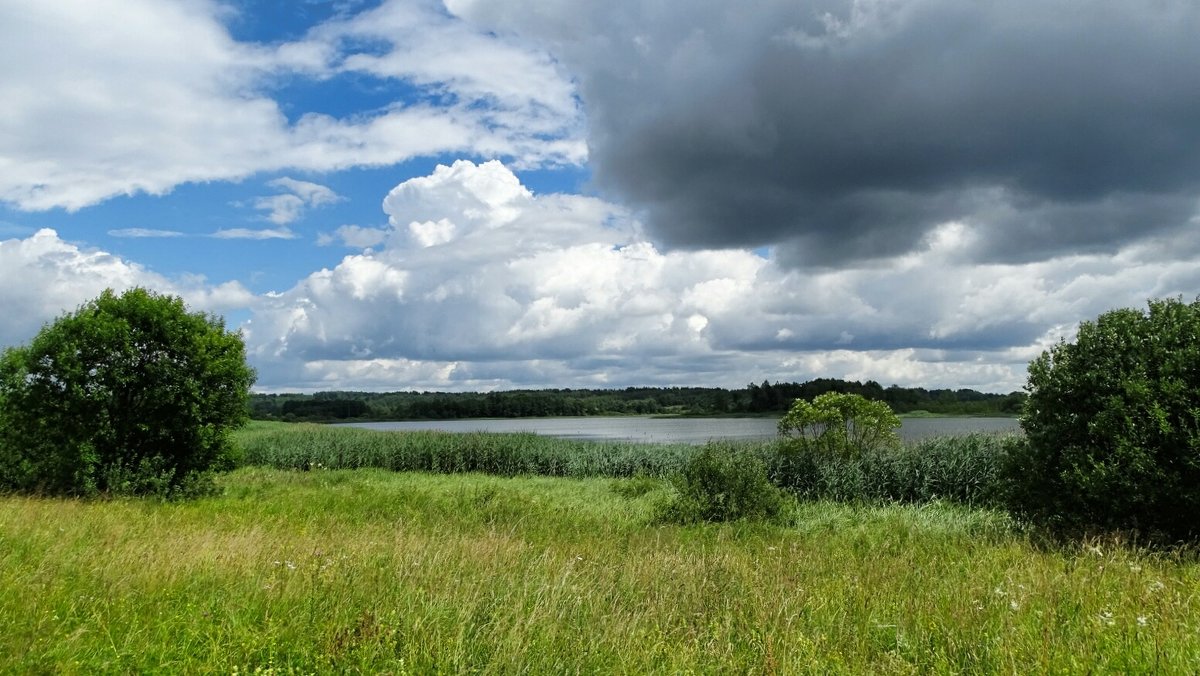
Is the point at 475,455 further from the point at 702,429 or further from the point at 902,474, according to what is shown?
the point at 702,429

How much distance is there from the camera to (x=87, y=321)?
16.1 meters

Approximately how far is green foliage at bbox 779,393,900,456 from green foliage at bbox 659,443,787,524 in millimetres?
5910

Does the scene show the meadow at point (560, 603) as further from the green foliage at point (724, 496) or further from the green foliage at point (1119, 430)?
the green foliage at point (724, 496)

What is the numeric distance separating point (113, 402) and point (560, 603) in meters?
14.9

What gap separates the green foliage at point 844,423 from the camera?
20750 mm

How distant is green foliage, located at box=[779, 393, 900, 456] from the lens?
20750 millimetres

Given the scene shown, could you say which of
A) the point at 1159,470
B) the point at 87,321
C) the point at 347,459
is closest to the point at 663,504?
the point at 1159,470

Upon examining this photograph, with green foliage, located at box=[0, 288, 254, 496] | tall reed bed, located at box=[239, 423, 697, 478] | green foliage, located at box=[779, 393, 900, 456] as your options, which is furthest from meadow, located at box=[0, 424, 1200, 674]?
tall reed bed, located at box=[239, 423, 697, 478]

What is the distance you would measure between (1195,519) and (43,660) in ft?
41.9

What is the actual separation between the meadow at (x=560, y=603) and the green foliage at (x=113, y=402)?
4.94 meters

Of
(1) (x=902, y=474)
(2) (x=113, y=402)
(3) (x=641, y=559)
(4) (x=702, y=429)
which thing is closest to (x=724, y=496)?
(3) (x=641, y=559)

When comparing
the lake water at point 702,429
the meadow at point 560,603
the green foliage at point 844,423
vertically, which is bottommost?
the lake water at point 702,429

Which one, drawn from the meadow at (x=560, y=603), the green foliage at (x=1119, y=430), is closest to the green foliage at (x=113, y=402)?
the meadow at (x=560, y=603)

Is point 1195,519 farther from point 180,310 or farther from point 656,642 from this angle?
point 180,310
